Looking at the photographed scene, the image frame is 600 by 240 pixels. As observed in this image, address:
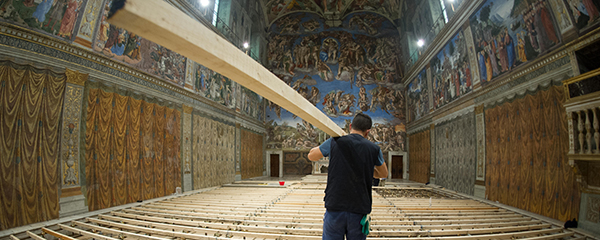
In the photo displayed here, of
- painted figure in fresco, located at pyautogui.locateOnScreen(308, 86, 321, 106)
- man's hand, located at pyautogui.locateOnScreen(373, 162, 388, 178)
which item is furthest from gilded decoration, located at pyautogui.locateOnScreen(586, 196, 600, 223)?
painted figure in fresco, located at pyautogui.locateOnScreen(308, 86, 321, 106)

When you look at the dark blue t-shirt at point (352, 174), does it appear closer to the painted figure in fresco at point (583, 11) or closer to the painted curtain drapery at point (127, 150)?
the painted figure in fresco at point (583, 11)

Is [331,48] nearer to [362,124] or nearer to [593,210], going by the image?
[593,210]

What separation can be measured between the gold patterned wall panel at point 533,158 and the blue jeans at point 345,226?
7147 millimetres

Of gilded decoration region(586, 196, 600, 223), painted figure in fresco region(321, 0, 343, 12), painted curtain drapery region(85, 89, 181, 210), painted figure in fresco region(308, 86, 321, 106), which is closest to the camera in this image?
gilded decoration region(586, 196, 600, 223)

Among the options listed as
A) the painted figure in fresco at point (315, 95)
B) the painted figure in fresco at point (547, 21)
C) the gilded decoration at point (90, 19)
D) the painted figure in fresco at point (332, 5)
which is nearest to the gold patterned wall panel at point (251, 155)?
the painted figure in fresco at point (315, 95)

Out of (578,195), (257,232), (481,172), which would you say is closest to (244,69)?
(257,232)

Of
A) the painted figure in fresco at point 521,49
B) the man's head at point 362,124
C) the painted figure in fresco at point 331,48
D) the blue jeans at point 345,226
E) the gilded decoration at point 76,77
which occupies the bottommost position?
the blue jeans at point 345,226

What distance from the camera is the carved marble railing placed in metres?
5.73

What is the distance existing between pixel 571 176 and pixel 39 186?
12.5 m

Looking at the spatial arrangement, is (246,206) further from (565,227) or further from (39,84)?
(565,227)

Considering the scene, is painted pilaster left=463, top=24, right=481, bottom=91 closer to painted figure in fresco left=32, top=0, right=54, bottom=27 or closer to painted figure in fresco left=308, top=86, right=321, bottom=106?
painted figure in fresco left=308, top=86, right=321, bottom=106

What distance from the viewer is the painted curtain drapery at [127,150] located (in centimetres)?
793

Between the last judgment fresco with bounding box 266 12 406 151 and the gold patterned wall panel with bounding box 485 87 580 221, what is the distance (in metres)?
12.8

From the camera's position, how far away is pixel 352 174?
Answer: 2.43m
